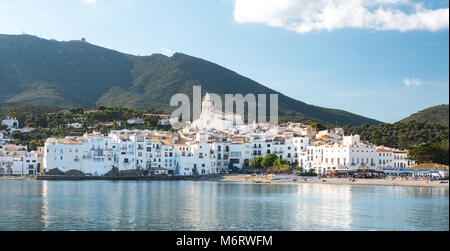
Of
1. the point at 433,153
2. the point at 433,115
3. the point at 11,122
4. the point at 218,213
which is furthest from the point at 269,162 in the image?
the point at 11,122

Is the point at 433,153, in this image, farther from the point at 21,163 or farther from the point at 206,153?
the point at 21,163

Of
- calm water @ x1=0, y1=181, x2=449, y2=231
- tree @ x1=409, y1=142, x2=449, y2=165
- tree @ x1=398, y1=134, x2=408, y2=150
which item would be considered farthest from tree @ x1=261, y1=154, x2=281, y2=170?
calm water @ x1=0, y1=181, x2=449, y2=231

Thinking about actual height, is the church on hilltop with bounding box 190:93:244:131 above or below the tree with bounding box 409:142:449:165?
above

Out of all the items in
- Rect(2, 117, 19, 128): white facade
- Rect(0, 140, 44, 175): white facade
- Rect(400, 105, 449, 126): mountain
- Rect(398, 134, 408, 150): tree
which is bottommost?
Rect(0, 140, 44, 175): white facade

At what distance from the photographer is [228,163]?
51.2 m

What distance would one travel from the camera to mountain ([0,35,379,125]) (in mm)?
99125

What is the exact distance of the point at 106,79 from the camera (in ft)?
419

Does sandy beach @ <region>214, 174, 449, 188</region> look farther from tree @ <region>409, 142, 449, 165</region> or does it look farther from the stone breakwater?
tree @ <region>409, 142, 449, 165</region>

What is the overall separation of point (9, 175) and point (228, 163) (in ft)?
67.1

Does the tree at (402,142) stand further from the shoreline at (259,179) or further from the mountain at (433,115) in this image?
the shoreline at (259,179)

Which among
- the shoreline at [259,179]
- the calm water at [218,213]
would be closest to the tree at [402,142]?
the shoreline at [259,179]
